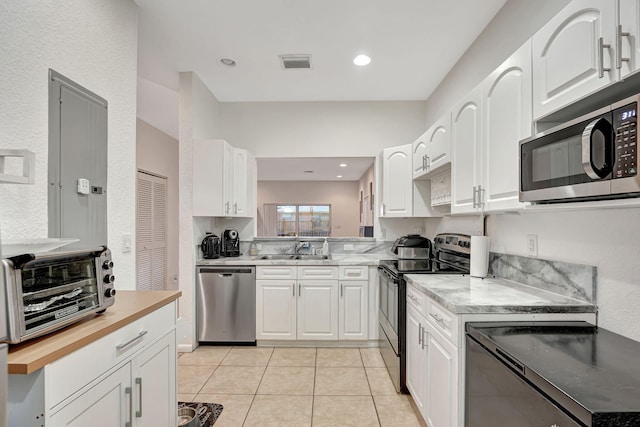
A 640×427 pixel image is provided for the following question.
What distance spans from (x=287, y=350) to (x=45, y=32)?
10.1 ft

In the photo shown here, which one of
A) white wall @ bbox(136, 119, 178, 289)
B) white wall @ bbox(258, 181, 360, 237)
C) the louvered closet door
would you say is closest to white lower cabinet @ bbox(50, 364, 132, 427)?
the louvered closet door

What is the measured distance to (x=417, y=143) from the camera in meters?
3.22

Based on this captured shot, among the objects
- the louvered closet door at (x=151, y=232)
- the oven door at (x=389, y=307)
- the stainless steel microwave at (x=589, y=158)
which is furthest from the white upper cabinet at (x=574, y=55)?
the louvered closet door at (x=151, y=232)

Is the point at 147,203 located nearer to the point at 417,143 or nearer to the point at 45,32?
the point at 45,32

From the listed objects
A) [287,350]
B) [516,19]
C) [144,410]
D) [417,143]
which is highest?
[516,19]

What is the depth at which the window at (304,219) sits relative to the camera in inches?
229

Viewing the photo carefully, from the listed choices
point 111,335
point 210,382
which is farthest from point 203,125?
point 111,335

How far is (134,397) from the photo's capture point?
1219 millimetres

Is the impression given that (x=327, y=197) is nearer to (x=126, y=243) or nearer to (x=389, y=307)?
(x=389, y=307)

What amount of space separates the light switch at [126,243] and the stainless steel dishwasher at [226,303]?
4.22ft

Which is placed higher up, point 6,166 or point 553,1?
point 553,1

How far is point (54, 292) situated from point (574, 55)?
1972 mm

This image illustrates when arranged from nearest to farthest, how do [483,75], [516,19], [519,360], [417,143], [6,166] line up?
[519,360] < [6,166] < [516,19] < [483,75] < [417,143]

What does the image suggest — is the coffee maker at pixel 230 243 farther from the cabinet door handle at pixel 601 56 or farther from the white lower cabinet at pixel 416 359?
the cabinet door handle at pixel 601 56
